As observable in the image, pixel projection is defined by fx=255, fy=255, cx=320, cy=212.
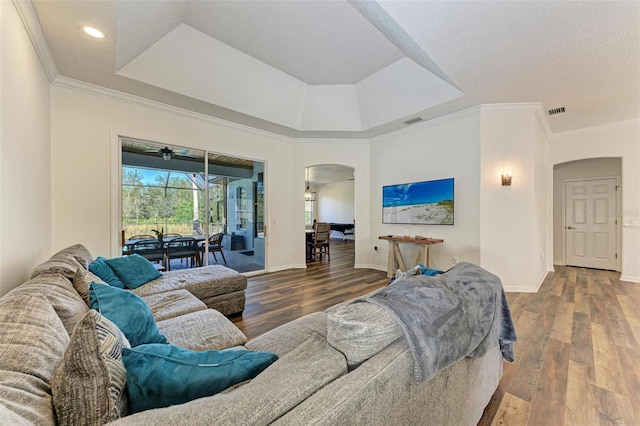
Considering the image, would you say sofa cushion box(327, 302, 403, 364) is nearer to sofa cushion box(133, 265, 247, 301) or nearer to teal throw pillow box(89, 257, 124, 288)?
sofa cushion box(133, 265, 247, 301)

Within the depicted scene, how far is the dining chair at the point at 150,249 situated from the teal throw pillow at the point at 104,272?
160 cm

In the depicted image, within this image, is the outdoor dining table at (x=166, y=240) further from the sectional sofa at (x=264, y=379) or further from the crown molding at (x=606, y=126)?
the crown molding at (x=606, y=126)

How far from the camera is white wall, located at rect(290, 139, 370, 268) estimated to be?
5586mm

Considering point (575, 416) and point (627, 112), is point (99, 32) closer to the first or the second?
point (575, 416)

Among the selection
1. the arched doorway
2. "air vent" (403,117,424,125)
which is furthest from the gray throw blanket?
the arched doorway

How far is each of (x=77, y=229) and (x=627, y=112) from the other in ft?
27.5

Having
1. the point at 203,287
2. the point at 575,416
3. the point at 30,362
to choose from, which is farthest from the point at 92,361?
the point at 575,416

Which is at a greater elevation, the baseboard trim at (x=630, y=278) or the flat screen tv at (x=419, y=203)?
the flat screen tv at (x=419, y=203)

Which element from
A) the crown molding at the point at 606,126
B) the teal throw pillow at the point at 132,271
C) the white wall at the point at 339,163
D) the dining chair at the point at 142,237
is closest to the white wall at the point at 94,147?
the dining chair at the point at 142,237

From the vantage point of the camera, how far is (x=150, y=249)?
4090mm

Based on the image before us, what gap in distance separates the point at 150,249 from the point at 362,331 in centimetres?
427

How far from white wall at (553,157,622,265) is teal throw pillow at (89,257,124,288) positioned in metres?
8.04

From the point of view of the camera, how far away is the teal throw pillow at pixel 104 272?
230cm

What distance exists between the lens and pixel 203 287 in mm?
2756
